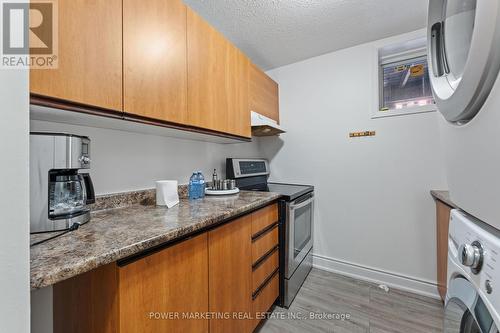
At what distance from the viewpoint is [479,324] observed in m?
0.51

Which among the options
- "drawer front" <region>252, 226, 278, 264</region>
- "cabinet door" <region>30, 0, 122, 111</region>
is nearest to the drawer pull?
"drawer front" <region>252, 226, 278, 264</region>

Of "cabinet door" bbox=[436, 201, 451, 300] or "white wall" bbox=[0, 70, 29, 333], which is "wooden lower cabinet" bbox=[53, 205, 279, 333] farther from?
"cabinet door" bbox=[436, 201, 451, 300]

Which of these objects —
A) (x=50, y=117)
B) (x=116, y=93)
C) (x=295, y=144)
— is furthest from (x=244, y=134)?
(x=50, y=117)

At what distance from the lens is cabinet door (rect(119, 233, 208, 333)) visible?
2.13ft

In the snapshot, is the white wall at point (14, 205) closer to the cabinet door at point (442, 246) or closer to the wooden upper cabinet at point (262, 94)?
the wooden upper cabinet at point (262, 94)

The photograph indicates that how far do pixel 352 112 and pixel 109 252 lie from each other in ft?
7.23

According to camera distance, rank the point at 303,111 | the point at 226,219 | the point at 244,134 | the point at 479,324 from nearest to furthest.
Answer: the point at 479,324 < the point at 226,219 < the point at 244,134 < the point at 303,111

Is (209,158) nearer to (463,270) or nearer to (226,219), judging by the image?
(226,219)

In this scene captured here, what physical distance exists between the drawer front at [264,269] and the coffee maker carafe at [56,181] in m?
1.00

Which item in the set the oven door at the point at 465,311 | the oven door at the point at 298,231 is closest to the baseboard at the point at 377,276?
the oven door at the point at 298,231

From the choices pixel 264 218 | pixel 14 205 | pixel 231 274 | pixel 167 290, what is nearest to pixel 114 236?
pixel 167 290

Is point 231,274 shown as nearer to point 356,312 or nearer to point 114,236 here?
point 114,236

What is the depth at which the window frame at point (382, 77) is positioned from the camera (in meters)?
1.81

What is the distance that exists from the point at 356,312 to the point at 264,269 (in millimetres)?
Answer: 818
